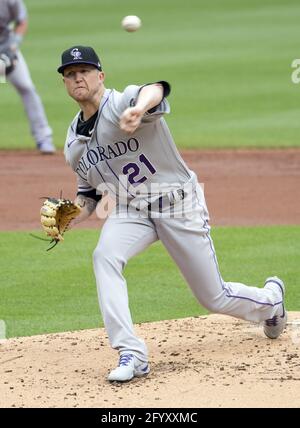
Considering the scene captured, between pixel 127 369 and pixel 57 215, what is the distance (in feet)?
3.07

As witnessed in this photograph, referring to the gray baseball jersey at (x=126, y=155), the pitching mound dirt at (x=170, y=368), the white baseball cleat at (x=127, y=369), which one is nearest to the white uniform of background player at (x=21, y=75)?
the pitching mound dirt at (x=170, y=368)

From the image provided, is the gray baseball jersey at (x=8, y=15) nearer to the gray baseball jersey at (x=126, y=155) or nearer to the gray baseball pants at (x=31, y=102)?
the gray baseball pants at (x=31, y=102)

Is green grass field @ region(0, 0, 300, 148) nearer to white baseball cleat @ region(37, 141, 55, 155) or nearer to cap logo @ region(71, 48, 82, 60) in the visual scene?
white baseball cleat @ region(37, 141, 55, 155)

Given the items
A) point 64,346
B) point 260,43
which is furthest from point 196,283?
point 260,43

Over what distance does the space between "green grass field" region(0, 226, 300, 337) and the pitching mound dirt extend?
490 mm

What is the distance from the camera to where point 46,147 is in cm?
1337

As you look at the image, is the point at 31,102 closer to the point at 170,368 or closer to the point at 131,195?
the point at 131,195

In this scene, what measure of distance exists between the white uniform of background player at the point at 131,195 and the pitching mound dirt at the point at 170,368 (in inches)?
9.2

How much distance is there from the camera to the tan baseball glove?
5.79 m

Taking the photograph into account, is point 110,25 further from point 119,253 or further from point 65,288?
point 119,253

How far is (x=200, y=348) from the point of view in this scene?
6.27 metres

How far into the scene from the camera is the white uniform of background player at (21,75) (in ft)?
43.1

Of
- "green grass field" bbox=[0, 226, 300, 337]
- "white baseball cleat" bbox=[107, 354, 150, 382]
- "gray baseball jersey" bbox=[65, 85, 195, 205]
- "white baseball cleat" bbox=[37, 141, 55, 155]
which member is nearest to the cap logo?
"gray baseball jersey" bbox=[65, 85, 195, 205]

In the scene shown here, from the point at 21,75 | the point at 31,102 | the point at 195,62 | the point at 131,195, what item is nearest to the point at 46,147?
the point at 31,102
